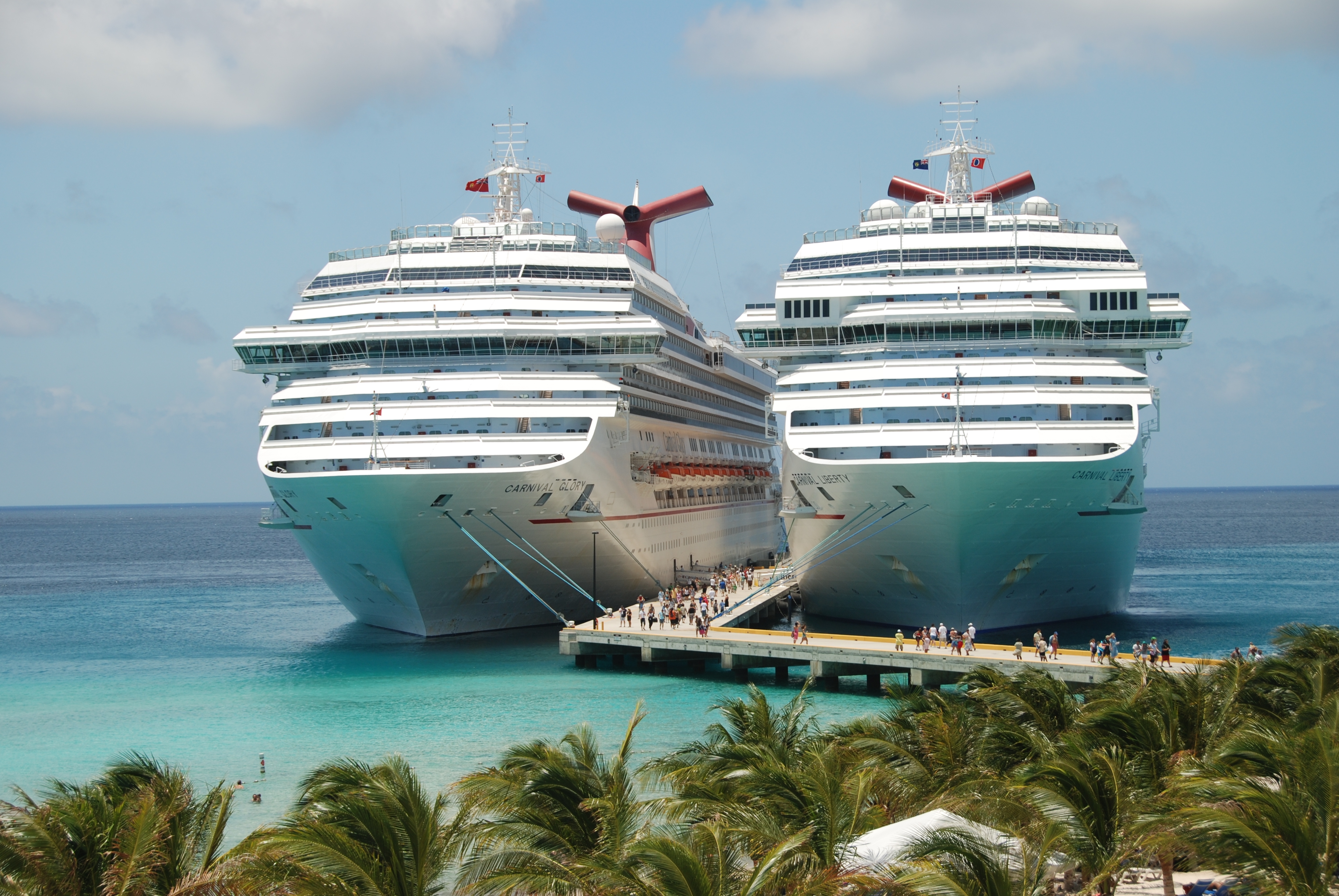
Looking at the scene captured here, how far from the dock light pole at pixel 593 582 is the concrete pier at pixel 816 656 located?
2.40 meters

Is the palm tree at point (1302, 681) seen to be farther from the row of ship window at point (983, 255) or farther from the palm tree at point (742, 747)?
the row of ship window at point (983, 255)

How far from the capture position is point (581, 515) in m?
44.9

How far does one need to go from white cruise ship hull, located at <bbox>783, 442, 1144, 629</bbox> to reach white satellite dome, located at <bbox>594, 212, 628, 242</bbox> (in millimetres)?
21067

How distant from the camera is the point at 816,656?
38.4m

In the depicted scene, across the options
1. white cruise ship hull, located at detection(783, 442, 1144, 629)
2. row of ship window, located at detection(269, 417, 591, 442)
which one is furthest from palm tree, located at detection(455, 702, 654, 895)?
row of ship window, located at detection(269, 417, 591, 442)

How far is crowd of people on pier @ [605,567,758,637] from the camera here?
43.9 metres


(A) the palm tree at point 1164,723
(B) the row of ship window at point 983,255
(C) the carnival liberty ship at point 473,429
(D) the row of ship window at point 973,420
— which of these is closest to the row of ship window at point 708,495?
(C) the carnival liberty ship at point 473,429

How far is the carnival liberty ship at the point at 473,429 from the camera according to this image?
139ft

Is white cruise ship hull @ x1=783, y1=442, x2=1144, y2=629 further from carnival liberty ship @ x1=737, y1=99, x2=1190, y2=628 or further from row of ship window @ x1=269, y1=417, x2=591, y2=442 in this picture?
row of ship window @ x1=269, y1=417, x2=591, y2=442

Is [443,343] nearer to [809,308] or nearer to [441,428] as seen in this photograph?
[441,428]

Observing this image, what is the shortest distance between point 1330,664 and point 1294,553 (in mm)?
91288

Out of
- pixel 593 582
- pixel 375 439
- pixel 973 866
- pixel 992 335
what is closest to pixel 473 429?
pixel 375 439

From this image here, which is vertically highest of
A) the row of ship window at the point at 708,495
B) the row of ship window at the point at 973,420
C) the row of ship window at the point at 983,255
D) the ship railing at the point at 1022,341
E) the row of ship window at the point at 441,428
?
the row of ship window at the point at 983,255

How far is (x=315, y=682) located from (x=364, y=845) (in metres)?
28.9
